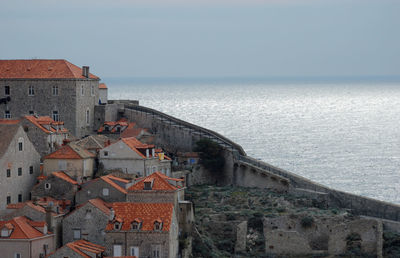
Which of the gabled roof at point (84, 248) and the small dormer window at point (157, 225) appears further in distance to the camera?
the small dormer window at point (157, 225)

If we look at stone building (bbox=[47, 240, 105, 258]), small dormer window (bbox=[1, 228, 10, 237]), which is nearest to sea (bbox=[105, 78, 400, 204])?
stone building (bbox=[47, 240, 105, 258])

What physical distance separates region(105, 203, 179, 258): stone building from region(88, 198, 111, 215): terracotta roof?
1.87 meters

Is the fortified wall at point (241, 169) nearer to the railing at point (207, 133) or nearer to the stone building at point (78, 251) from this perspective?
the railing at point (207, 133)

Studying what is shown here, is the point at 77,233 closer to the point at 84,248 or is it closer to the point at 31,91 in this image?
the point at 84,248

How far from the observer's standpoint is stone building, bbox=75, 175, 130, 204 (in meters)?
60.2

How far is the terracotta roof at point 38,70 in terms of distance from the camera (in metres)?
79.8

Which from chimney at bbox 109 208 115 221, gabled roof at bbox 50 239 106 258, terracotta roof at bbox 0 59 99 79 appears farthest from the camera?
terracotta roof at bbox 0 59 99 79

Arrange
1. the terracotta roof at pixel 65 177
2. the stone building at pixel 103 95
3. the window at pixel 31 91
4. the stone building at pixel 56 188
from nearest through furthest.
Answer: the stone building at pixel 56 188 < the terracotta roof at pixel 65 177 < the window at pixel 31 91 < the stone building at pixel 103 95

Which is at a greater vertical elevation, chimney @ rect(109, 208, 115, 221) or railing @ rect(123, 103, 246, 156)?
railing @ rect(123, 103, 246, 156)

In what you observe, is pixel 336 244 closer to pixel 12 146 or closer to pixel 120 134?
pixel 12 146

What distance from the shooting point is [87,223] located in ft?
187

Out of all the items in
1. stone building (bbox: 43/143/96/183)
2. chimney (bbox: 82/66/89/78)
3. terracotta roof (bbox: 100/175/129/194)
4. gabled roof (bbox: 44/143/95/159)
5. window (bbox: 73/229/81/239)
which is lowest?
window (bbox: 73/229/81/239)

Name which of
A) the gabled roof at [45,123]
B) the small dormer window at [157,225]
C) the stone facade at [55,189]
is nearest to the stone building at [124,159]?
the gabled roof at [45,123]

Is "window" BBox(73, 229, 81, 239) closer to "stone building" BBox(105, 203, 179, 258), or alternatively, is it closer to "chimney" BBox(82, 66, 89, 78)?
"stone building" BBox(105, 203, 179, 258)
